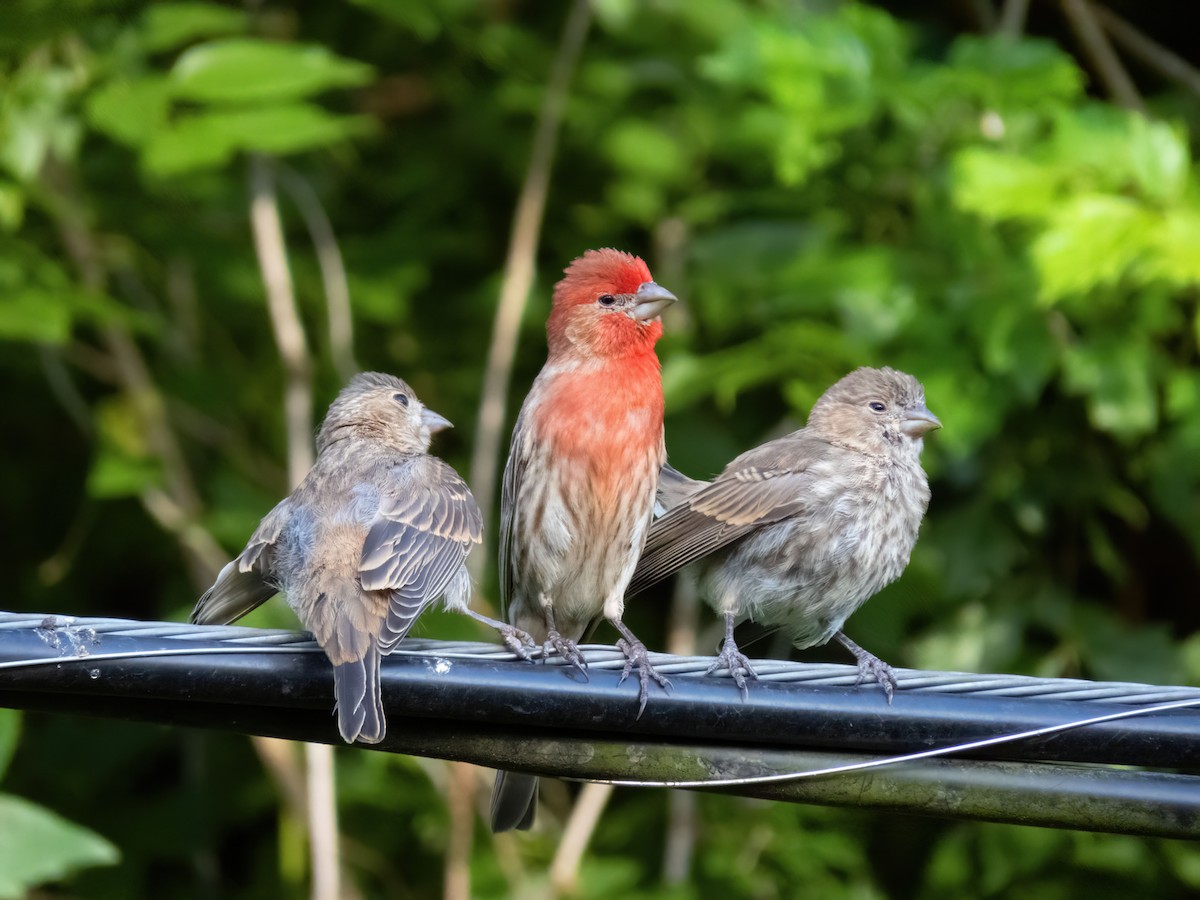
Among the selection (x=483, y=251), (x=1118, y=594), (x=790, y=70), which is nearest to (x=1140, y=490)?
(x=1118, y=594)

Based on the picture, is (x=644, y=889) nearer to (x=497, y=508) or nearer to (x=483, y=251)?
(x=497, y=508)

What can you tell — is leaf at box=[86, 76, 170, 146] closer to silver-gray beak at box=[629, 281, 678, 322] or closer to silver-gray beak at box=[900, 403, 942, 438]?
silver-gray beak at box=[629, 281, 678, 322]

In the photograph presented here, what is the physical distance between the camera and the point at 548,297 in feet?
25.3

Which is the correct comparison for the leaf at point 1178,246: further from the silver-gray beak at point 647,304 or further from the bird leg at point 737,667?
the bird leg at point 737,667

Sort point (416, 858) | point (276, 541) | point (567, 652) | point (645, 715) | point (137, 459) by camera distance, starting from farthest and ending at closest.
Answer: point (416, 858) < point (137, 459) < point (276, 541) < point (567, 652) < point (645, 715)

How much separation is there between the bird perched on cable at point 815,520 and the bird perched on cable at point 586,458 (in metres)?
0.26

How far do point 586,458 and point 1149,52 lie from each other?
3603 mm

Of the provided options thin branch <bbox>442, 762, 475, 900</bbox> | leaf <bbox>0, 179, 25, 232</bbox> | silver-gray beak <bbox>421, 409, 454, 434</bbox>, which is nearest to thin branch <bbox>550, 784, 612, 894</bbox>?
thin branch <bbox>442, 762, 475, 900</bbox>

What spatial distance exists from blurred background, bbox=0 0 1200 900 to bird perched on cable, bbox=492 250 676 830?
637 millimetres

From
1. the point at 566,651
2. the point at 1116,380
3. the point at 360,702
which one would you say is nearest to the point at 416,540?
the point at 566,651

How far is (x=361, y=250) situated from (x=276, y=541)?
3.17m

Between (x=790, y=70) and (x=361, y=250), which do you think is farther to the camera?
(x=361, y=250)

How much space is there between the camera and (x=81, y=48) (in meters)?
6.07

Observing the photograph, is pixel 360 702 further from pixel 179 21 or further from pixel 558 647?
pixel 179 21
